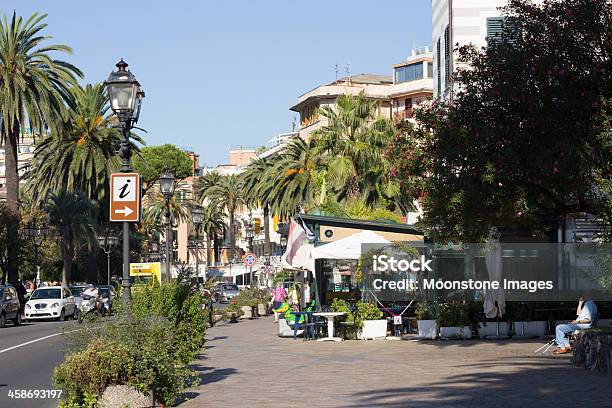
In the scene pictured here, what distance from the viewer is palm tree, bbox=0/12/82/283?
1914 inches

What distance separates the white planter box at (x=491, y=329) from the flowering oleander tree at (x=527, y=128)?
449 cm

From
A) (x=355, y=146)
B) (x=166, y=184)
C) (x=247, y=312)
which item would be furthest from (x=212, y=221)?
(x=166, y=184)

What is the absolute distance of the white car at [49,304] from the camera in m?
47.2

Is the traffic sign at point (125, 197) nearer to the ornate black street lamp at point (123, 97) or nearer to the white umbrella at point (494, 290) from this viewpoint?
the ornate black street lamp at point (123, 97)

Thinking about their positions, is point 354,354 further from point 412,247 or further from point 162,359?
point 162,359

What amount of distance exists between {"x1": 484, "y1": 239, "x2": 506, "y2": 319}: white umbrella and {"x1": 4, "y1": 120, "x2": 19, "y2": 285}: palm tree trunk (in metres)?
30.6

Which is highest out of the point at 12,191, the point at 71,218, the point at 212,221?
the point at 212,221

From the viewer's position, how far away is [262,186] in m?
74.2

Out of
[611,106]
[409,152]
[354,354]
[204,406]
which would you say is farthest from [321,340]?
[204,406]

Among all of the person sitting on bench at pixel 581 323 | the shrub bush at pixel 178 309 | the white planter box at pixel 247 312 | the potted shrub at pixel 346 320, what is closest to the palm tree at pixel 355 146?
the white planter box at pixel 247 312

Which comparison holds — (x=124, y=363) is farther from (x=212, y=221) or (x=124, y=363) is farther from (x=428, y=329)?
(x=212, y=221)

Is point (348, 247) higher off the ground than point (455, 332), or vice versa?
point (348, 247)

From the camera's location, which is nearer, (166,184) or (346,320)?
(346,320)

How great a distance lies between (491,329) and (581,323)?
548 cm
